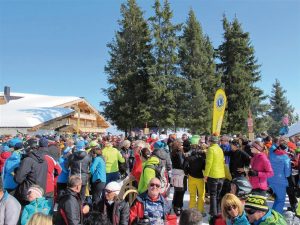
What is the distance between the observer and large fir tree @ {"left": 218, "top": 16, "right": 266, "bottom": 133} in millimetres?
32594

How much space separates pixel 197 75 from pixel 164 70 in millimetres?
3493

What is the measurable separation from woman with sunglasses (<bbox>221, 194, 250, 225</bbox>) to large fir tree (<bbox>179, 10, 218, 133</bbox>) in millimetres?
27471

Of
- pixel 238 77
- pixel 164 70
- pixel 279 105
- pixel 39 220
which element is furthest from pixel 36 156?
pixel 279 105

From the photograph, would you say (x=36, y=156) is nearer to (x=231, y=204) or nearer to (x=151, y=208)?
(x=151, y=208)

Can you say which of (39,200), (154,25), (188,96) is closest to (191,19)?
(154,25)

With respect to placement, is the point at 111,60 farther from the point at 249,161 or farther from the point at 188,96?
the point at 249,161

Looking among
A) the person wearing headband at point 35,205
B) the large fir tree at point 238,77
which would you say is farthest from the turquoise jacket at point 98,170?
the large fir tree at point 238,77

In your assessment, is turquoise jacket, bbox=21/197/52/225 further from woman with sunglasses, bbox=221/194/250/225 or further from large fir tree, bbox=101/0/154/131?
large fir tree, bbox=101/0/154/131

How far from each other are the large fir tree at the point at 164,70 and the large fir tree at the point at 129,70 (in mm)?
905

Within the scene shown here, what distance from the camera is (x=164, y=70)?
31.4 meters

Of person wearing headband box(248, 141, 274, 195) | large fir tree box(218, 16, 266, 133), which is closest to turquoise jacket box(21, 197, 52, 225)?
person wearing headband box(248, 141, 274, 195)

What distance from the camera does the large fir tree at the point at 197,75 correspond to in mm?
30766

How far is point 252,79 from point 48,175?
104 ft

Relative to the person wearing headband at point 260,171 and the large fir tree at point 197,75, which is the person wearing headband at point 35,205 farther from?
the large fir tree at point 197,75
